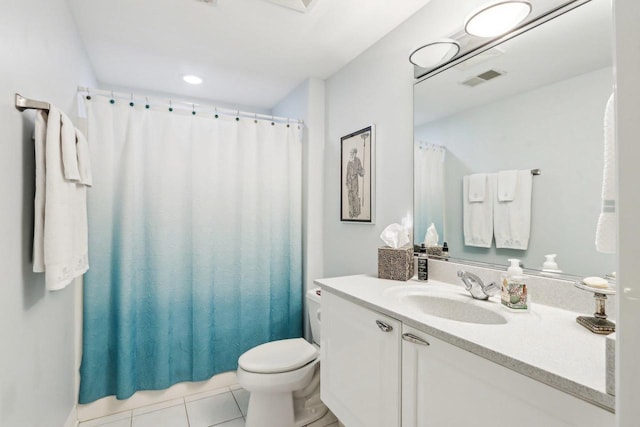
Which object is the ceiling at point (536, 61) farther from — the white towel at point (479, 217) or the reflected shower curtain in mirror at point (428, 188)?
the white towel at point (479, 217)

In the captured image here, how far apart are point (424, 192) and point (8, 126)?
5.71ft

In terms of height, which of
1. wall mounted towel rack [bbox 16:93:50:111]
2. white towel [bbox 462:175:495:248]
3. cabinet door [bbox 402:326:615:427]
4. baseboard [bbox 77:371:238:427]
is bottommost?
baseboard [bbox 77:371:238:427]

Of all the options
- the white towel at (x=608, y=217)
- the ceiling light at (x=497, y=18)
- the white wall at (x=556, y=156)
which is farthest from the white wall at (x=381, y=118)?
the white towel at (x=608, y=217)

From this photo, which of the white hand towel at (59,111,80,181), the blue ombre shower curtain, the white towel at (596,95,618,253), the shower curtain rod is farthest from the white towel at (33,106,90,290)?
the white towel at (596,95,618,253)

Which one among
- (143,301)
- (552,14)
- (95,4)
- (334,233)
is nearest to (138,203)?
(143,301)

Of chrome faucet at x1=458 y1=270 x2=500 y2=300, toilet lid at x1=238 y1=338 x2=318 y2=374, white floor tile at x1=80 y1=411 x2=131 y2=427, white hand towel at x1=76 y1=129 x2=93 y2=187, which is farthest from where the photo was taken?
white floor tile at x1=80 y1=411 x2=131 y2=427

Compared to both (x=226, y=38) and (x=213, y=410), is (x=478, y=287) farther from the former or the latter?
(x=226, y=38)

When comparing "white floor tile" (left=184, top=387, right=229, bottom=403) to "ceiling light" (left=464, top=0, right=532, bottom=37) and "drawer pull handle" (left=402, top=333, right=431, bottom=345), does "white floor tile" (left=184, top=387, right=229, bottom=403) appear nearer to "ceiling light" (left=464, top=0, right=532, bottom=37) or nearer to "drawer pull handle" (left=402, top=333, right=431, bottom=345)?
"drawer pull handle" (left=402, top=333, right=431, bottom=345)

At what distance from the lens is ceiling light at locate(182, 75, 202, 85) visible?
244cm

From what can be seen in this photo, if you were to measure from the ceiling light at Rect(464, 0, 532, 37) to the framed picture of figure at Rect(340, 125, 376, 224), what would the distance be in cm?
77

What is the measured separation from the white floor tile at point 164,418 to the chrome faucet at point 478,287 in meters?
1.85

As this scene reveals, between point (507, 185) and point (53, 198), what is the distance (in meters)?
1.82

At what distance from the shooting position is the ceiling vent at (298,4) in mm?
1536

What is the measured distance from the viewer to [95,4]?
157 cm
